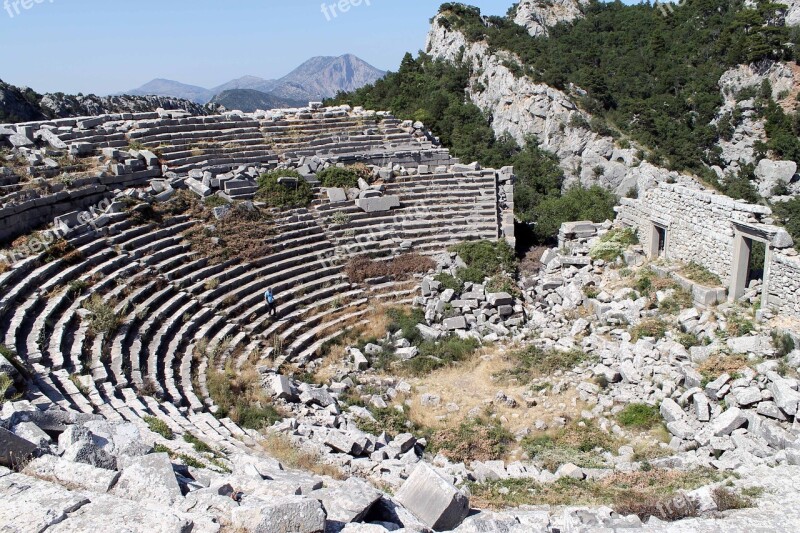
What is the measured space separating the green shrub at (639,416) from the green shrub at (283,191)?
416 inches

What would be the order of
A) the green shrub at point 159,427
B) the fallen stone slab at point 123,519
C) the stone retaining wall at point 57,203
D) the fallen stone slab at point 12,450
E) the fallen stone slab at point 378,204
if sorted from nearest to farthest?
the fallen stone slab at point 123,519, the fallen stone slab at point 12,450, the green shrub at point 159,427, the stone retaining wall at point 57,203, the fallen stone slab at point 378,204

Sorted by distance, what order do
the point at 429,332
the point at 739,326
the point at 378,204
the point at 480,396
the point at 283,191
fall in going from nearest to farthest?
the point at 739,326, the point at 480,396, the point at 429,332, the point at 283,191, the point at 378,204

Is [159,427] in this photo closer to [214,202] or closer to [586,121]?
[214,202]

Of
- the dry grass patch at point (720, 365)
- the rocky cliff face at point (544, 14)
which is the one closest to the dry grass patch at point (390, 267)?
the dry grass patch at point (720, 365)

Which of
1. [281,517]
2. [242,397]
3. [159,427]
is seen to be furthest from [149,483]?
[242,397]

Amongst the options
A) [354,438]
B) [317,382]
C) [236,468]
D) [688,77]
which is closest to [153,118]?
[317,382]

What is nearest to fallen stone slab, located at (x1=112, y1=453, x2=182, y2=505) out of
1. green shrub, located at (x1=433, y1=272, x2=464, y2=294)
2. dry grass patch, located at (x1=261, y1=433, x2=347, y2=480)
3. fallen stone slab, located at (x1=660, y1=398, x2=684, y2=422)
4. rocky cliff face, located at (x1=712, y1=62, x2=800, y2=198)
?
dry grass patch, located at (x1=261, y1=433, x2=347, y2=480)

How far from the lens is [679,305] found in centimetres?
1292

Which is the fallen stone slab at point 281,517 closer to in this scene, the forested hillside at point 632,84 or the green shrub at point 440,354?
the green shrub at point 440,354

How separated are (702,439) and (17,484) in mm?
8581

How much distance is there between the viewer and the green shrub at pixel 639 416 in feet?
33.3

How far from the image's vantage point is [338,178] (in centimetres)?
1864

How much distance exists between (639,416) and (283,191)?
11.2 m

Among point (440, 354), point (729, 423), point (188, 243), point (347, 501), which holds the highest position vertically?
point (188, 243)
